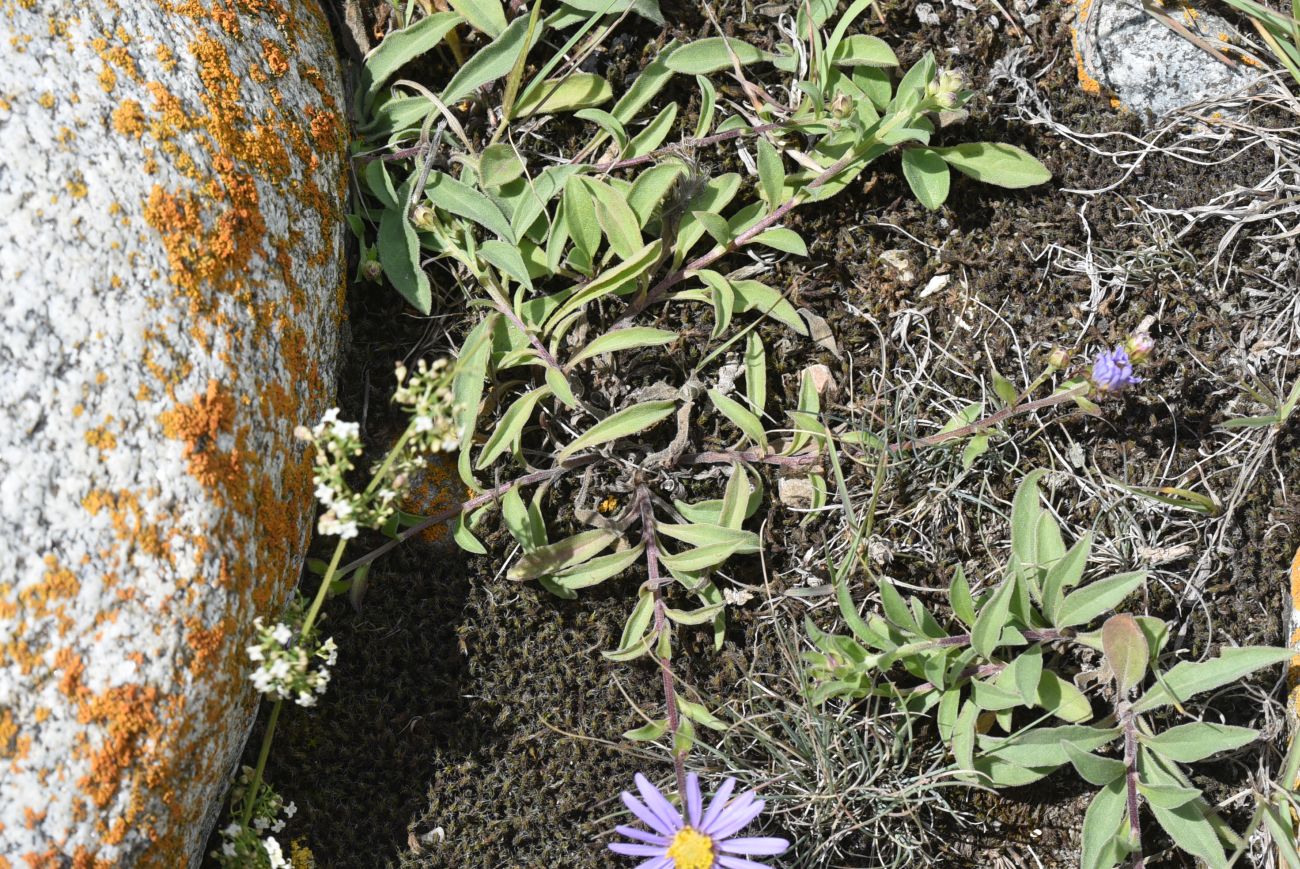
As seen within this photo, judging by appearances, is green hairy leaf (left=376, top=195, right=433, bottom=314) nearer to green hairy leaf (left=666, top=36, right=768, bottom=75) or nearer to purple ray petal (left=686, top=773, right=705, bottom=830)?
green hairy leaf (left=666, top=36, right=768, bottom=75)

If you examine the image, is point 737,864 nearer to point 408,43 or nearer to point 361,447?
point 361,447

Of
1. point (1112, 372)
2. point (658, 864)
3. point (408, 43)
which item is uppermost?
point (408, 43)

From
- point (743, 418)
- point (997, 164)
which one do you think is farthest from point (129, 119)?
point (997, 164)

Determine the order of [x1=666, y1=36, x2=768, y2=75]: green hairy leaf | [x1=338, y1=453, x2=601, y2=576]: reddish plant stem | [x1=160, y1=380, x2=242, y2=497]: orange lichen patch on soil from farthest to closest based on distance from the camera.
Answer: [x1=666, y1=36, x2=768, y2=75]: green hairy leaf, [x1=338, y1=453, x2=601, y2=576]: reddish plant stem, [x1=160, y1=380, x2=242, y2=497]: orange lichen patch on soil

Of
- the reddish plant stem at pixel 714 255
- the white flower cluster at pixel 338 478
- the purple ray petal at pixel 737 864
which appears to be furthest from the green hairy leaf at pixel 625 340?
the purple ray petal at pixel 737 864

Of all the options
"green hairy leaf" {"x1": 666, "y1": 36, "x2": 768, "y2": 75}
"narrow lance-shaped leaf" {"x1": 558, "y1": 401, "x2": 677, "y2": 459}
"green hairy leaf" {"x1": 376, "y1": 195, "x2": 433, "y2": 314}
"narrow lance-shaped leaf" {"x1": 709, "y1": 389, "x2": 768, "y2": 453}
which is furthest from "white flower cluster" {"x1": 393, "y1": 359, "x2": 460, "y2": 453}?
"green hairy leaf" {"x1": 666, "y1": 36, "x2": 768, "y2": 75}

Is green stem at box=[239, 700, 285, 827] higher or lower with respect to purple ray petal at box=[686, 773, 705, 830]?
higher
